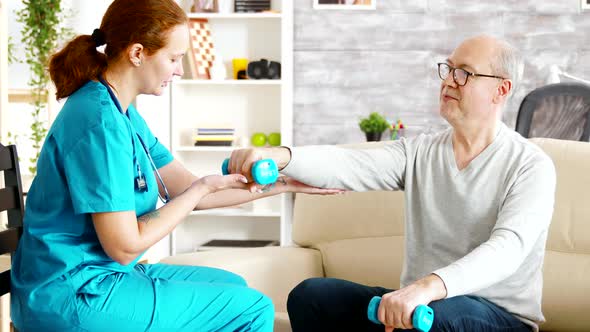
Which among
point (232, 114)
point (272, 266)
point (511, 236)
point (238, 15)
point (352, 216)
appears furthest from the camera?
point (232, 114)

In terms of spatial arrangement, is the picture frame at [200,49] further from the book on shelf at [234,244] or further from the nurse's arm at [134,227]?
the nurse's arm at [134,227]

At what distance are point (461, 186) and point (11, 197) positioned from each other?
1.09 meters

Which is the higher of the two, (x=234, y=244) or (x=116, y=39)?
(x=116, y=39)

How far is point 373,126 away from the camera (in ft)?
15.8

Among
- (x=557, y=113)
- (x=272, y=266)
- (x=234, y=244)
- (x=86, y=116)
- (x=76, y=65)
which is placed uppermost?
(x=76, y=65)

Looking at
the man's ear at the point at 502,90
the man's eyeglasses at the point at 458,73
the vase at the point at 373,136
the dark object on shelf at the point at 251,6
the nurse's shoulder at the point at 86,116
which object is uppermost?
the dark object on shelf at the point at 251,6

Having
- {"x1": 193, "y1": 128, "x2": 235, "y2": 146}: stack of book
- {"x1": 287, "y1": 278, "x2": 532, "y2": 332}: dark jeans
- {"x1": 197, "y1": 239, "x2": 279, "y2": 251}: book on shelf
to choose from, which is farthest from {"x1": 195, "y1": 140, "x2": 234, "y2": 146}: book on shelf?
{"x1": 287, "y1": 278, "x2": 532, "y2": 332}: dark jeans

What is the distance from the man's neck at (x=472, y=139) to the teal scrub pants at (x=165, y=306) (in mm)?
642

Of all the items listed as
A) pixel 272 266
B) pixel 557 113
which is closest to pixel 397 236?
pixel 272 266

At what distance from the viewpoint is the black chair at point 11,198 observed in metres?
1.83

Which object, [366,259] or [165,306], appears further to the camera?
[366,259]

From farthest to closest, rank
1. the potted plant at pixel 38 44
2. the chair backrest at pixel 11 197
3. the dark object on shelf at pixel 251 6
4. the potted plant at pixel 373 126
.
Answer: the dark object on shelf at pixel 251 6 → the potted plant at pixel 373 126 → the potted plant at pixel 38 44 → the chair backrest at pixel 11 197

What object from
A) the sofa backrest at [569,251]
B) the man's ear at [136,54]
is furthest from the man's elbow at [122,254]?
the sofa backrest at [569,251]

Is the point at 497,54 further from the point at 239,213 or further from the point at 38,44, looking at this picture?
the point at 239,213
